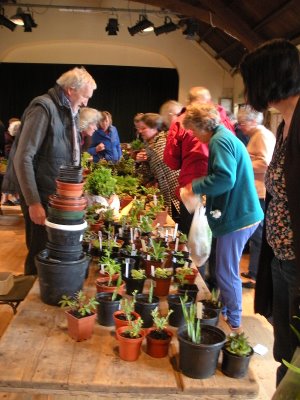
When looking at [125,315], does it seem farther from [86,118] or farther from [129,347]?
[86,118]

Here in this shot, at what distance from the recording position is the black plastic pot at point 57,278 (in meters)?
1.71

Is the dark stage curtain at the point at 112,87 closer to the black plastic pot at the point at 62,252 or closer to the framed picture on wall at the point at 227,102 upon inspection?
the framed picture on wall at the point at 227,102

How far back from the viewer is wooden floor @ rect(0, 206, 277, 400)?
224cm

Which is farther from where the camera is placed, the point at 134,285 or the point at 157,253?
the point at 157,253

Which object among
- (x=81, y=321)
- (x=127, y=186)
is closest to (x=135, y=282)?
(x=81, y=321)

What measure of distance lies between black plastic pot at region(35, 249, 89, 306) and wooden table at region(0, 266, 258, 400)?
0.25 meters

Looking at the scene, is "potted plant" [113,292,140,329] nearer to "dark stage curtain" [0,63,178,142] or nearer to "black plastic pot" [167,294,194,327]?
"black plastic pot" [167,294,194,327]

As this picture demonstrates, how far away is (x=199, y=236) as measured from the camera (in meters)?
3.02

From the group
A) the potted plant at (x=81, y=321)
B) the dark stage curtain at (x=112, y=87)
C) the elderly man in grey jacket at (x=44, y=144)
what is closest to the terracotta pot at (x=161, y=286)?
the potted plant at (x=81, y=321)

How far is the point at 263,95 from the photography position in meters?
1.52

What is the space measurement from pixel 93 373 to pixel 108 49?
1169cm

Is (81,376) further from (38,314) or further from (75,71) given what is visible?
(75,71)

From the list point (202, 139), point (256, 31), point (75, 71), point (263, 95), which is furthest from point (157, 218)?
point (256, 31)

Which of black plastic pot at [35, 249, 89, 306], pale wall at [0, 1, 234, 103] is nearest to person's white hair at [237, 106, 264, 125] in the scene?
black plastic pot at [35, 249, 89, 306]
